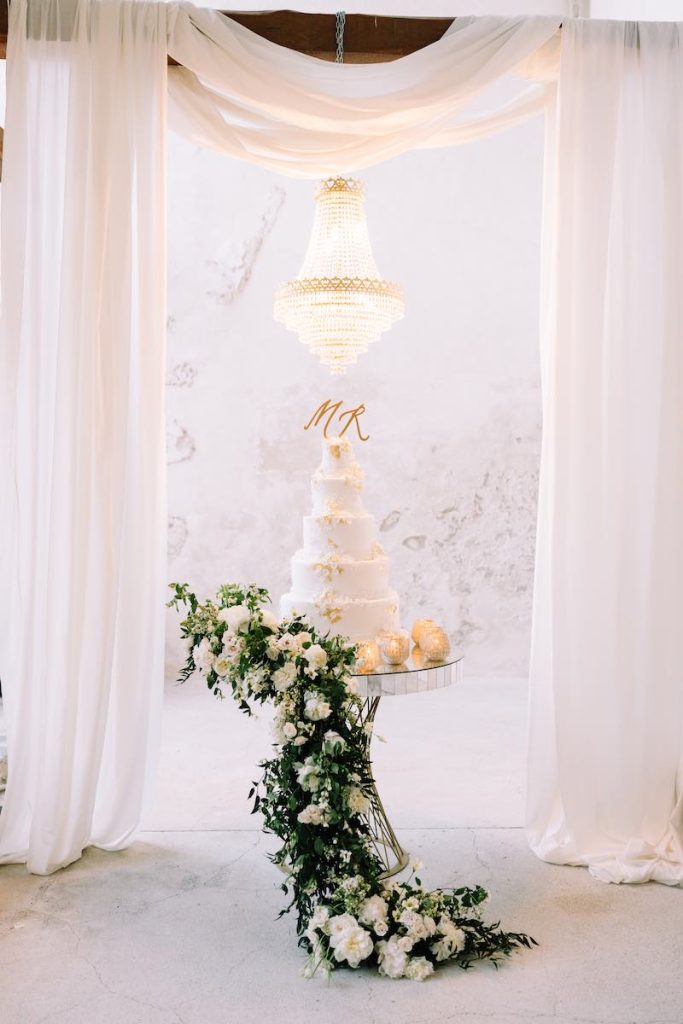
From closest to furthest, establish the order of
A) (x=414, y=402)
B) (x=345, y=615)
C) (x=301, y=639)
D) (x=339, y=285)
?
(x=301, y=639) → (x=345, y=615) → (x=339, y=285) → (x=414, y=402)

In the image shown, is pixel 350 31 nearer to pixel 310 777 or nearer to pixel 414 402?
pixel 310 777

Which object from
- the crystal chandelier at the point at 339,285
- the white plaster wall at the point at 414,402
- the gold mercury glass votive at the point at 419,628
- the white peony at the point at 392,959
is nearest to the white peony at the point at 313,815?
the white peony at the point at 392,959

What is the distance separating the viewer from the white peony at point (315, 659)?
105 inches

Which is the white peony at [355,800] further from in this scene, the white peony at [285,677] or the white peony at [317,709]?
the white peony at [285,677]

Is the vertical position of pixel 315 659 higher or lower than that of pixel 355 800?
higher

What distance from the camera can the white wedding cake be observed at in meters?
3.33

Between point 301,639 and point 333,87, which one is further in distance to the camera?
point 333,87

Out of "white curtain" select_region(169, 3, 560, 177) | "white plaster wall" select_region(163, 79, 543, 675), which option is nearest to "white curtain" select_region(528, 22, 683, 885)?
"white curtain" select_region(169, 3, 560, 177)

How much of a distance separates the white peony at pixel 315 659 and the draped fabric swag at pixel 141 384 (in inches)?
36.0

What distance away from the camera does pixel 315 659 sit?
2.68m

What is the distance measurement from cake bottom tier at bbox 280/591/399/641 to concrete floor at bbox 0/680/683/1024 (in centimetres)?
82

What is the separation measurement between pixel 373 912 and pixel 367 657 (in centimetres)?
78

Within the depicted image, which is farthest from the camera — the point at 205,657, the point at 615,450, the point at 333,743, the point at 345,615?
the point at 615,450

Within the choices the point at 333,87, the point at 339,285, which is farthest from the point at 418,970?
the point at 333,87
